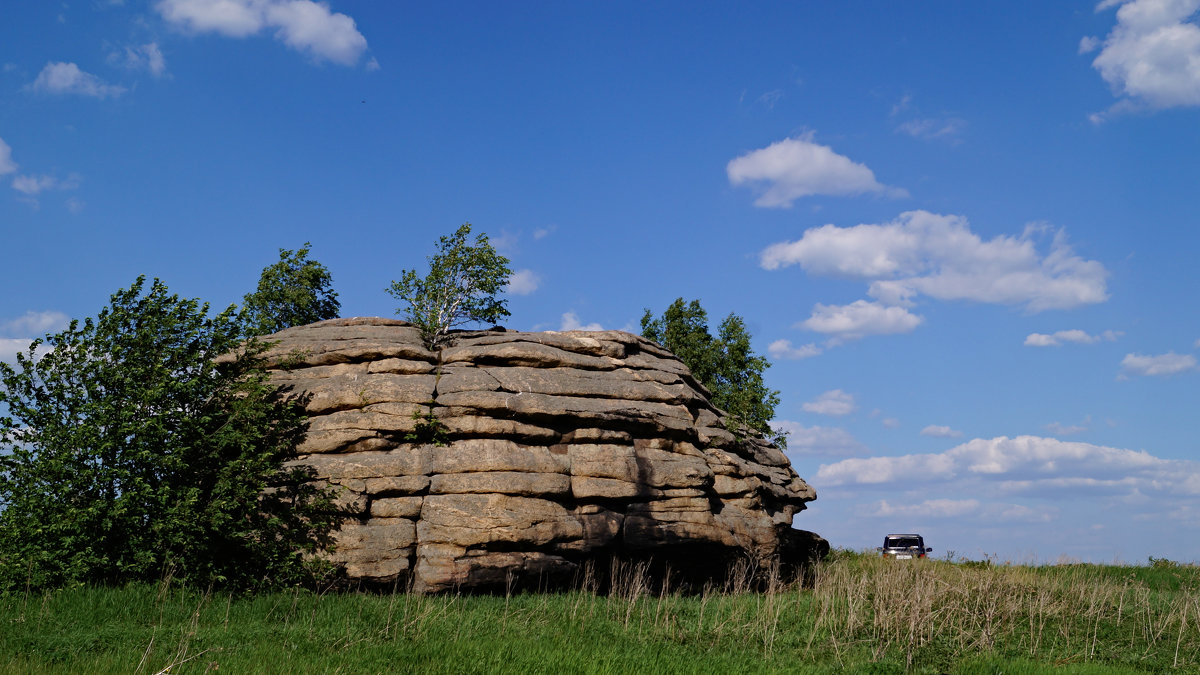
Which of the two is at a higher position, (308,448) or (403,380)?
(403,380)

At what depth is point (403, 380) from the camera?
25297 mm

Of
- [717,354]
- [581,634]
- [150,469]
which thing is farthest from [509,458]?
[717,354]

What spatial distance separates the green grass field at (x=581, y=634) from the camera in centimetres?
1524

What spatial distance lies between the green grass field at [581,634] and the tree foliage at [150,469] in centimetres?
124

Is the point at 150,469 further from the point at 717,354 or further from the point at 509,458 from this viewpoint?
the point at 717,354

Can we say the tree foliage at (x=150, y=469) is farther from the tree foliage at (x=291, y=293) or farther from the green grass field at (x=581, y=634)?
the tree foliage at (x=291, y=293)

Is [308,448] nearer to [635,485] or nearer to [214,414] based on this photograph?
[214,414]

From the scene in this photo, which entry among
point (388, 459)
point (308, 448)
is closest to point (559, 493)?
point (388, 459)

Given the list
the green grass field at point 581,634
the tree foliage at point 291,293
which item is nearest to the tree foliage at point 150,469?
the green grass field at point 581,634

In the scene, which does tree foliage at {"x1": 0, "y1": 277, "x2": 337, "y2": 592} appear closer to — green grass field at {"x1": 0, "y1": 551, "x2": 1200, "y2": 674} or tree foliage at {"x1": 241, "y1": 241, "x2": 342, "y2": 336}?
green grass field at {"x1": 0, "y1": 551, "x2": 1200, "y2": 674}

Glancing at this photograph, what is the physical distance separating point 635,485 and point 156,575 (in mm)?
13576

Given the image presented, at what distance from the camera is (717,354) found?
44.3 metres

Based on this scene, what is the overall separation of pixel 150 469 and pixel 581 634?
12.7 meters

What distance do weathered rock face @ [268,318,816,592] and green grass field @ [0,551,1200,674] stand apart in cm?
148
